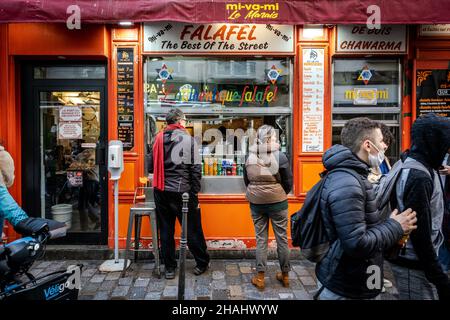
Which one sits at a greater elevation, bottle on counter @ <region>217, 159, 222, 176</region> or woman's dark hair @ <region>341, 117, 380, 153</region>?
woman's dark hair @ <region>341, 117, 380, 153</region>

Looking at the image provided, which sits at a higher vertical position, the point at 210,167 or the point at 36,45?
the point at 36,45

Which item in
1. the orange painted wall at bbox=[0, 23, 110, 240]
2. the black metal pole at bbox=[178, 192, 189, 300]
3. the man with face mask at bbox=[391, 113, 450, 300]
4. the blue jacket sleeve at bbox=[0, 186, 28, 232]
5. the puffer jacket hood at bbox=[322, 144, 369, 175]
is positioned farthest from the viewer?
the orange painted wall at bbox=[0, 23, 110, 240]

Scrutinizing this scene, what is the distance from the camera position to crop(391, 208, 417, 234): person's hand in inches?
83.3

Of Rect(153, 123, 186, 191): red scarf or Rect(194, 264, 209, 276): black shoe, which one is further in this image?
Rect(194, 264, 209, 276): black shoe

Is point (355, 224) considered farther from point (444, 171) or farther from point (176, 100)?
point (176, 100)

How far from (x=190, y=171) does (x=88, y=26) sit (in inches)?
102

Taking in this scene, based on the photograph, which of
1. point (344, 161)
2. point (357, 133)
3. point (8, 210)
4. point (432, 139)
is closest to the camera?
point (344, 161)

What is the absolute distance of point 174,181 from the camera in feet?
14.8

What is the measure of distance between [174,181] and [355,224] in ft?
9.45

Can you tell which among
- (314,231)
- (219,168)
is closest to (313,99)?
(219,168)

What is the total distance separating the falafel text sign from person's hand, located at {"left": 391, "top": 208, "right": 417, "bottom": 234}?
373 centimetres

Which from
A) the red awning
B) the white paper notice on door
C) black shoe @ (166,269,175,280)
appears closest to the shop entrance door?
the white paper notice on door

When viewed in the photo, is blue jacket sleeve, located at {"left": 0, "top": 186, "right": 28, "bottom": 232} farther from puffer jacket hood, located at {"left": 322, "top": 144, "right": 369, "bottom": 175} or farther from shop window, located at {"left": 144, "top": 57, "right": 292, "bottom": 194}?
shop window, located at {"left": 144, "top": 57, "right": 292, "bottom": 194}

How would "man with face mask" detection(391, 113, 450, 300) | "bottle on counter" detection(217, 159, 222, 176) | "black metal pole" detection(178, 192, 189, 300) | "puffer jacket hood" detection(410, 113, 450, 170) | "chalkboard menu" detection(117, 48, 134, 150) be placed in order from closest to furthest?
Result: "man with face mask" detection(391, 113, 450, 300) → "puffer jacket hood" detection(410, 113, 450, 170) → "black metal pole" detection(178, 192, 189, 300) → "chalkboard menu" detection(117, 48, 134, 150) → "bottle on counter" detection(217, 159, 222, 176)
